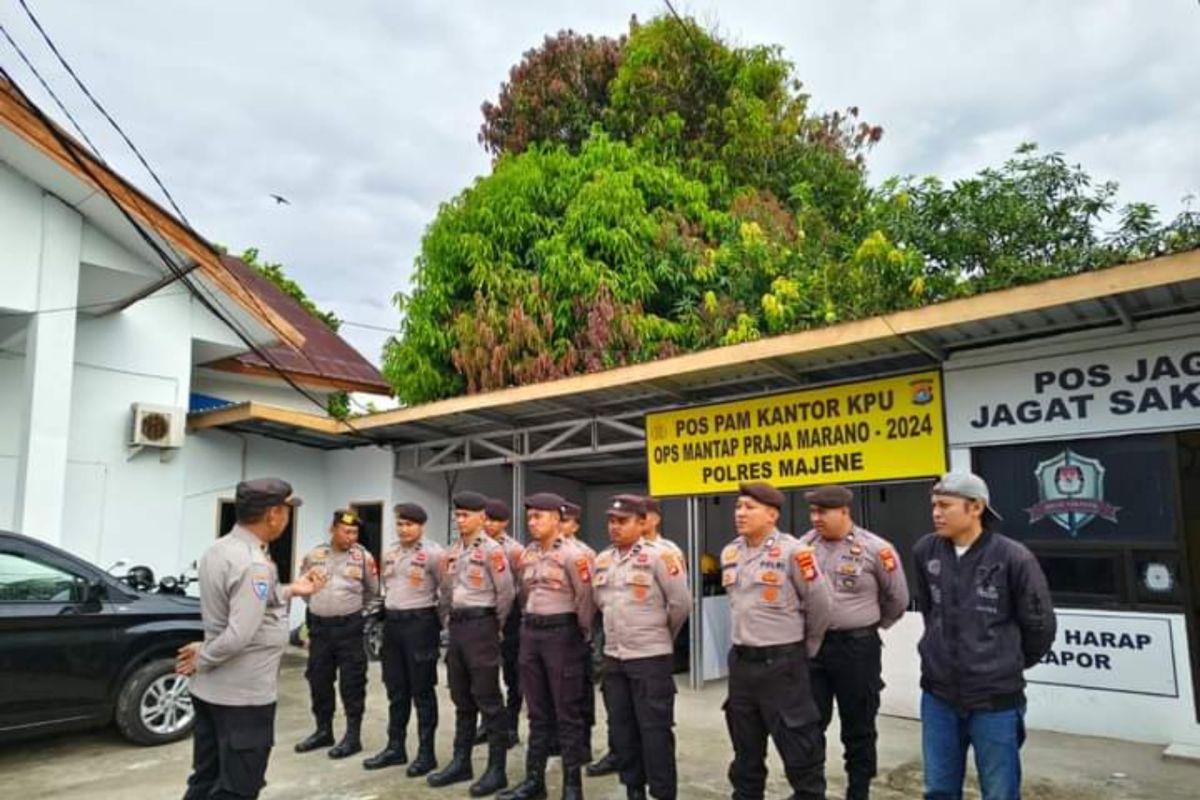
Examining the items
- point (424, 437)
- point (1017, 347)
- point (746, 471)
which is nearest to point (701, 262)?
point (424, 437)

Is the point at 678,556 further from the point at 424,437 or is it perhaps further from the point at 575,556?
the point at 424,437

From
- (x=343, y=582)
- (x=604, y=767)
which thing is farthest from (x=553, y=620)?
(x=343, y=582)

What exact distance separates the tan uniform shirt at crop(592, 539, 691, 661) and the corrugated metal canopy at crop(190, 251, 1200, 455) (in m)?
2.50

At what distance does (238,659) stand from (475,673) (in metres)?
1.84

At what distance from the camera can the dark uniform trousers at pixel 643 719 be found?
4.35 m

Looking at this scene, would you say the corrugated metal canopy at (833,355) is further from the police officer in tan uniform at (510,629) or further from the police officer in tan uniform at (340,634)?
the police officer in tan uniform at (340,634)

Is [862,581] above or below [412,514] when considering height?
below

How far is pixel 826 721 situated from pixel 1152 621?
8.46ft

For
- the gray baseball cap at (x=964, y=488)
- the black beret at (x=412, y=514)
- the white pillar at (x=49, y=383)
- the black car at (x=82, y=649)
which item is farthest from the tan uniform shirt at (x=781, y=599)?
the white pillar at (x=49, y=383)

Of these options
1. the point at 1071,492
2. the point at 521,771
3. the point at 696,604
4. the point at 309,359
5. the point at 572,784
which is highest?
the point at 309,359

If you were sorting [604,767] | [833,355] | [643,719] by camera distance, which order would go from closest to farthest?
[643,719] < [604,767] < [833,355]

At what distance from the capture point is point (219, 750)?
11.8ft

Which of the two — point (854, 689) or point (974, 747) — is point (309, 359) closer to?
point (854, 689)

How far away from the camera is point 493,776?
5.04 meters
